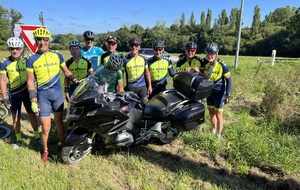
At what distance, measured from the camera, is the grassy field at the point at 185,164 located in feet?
10.7

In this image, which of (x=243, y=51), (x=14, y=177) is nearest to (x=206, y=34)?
(x=243, y=51)

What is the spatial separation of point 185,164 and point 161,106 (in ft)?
3.33

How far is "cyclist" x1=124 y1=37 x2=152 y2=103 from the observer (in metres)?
4.69

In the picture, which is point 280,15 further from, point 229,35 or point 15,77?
point 15,77

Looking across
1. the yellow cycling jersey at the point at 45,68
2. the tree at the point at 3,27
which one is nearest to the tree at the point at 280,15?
the tree at the point at 3,27

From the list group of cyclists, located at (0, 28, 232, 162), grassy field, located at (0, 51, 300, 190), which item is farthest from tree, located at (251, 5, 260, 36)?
grassy field, located at (0, 51, 300, 190)

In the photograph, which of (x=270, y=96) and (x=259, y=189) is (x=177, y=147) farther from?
(x=270, y=96)

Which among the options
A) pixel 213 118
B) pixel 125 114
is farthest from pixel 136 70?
pixel 213 118

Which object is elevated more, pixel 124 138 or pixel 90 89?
pixel 90 89

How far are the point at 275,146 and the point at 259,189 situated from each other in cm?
114

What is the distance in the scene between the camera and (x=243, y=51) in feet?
156

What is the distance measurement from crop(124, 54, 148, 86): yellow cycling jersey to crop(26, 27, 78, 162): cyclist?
1.29 m

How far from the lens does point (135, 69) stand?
470cm

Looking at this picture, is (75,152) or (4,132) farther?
(4,132)
